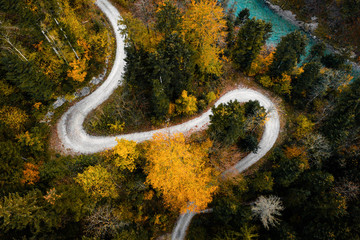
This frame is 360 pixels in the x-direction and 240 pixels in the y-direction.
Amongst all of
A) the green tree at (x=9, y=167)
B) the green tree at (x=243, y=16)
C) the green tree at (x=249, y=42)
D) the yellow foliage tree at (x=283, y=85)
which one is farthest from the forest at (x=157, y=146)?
the green tree at (x=243, y=16)

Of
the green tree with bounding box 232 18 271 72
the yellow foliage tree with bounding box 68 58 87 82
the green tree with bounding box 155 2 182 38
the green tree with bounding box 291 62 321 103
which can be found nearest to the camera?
the green tree with bounding box 155 2 182 38

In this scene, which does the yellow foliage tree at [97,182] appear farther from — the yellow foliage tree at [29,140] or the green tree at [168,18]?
the green tree at [168,18]

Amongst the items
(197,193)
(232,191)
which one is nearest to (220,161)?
(232,191)

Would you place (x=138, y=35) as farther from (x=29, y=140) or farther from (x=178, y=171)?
(x=29, y=140)

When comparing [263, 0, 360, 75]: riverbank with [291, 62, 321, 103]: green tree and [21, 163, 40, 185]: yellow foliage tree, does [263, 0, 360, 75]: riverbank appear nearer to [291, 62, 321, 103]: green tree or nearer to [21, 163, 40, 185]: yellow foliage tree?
[291, 62, 321, 103]: green tree

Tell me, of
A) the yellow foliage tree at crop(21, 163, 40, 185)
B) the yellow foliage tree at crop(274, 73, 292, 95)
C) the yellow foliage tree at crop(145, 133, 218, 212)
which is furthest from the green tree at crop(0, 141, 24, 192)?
the yellow foliage tree at crop(274, 73, 292, 95)

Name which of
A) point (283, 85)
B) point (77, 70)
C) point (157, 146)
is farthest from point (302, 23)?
point (77, 70)
